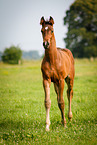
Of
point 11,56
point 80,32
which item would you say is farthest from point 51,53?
point 80,32

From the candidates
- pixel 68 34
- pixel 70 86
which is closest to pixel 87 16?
pixel 68 34

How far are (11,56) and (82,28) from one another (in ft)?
65.7

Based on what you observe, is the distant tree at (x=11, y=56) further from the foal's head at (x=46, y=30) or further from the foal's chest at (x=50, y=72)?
the foal's head at (x=46, y=30)

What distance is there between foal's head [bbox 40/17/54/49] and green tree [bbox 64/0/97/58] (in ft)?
127

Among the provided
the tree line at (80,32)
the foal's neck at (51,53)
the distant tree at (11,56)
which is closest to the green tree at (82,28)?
the tree line at (80,32)

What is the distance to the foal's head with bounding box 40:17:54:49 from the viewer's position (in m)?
4.02

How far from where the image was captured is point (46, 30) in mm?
4141

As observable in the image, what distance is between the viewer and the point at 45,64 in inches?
180

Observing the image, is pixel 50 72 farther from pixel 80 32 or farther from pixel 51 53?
pixel 80 32

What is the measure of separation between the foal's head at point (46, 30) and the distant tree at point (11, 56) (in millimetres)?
38084

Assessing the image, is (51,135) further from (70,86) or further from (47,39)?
(47,39)

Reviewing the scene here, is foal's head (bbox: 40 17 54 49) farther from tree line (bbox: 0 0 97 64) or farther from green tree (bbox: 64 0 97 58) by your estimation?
green tree (bbox: 64 0 97 58)

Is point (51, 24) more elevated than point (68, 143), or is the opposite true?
point (51, 24)

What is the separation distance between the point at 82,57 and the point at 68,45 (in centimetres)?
524
